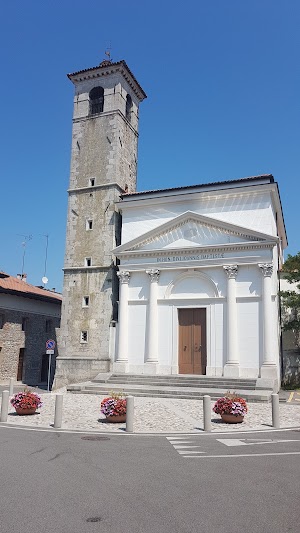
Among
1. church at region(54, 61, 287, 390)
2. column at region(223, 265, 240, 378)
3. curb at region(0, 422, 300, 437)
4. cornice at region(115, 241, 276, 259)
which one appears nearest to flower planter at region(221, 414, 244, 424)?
curb at region(0, 422, 300, 437)

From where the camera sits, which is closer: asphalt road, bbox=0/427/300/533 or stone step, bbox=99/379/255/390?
asphalt road, bbox=0/427/300/533

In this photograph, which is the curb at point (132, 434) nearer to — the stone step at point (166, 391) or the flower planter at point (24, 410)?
the flower planter at point (24, 410)

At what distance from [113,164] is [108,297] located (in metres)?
8.49

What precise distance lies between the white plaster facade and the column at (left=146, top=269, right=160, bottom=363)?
Answer: 0.05 meters

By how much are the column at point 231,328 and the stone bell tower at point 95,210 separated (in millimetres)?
6931

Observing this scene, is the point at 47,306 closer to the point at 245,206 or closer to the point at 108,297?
the point at 108,297

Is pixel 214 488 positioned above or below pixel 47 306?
below

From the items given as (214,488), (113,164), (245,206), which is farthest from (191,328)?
(214,488)

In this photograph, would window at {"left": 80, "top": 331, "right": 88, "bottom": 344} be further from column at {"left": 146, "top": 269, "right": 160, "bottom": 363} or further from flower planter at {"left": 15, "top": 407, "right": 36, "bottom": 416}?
flower planter at {"left": 15, "top": 407, "right": 36, "bottom": 416}

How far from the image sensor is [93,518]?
17.4 feet

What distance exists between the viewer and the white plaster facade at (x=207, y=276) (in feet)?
75.5

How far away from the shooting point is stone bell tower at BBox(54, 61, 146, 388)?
1040 inches

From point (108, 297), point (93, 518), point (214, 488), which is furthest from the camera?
point (108, 297)

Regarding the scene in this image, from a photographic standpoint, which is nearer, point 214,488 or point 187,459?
point 214,488
